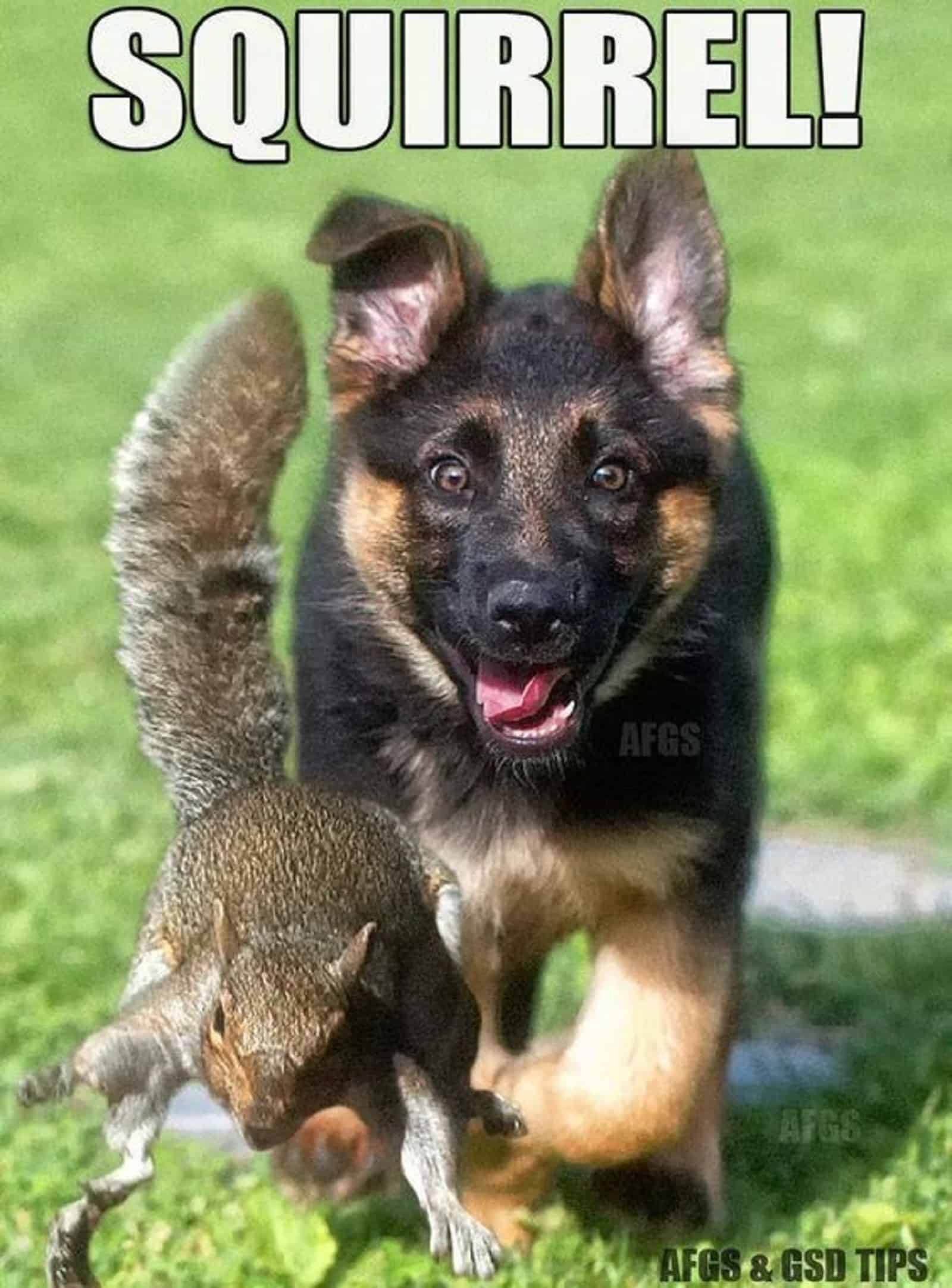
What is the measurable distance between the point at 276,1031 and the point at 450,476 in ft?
3.47

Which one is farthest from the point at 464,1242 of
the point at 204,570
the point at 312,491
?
the point at 312,491

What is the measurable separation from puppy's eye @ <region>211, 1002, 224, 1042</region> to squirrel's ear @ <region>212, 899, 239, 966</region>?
66 mm

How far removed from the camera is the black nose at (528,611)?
3699mm

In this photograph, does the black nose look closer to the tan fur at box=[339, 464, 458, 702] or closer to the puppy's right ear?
the tan fur at box=[339, 464, 458, 702]

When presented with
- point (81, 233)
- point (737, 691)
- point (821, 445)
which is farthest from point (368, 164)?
point (737, 691)

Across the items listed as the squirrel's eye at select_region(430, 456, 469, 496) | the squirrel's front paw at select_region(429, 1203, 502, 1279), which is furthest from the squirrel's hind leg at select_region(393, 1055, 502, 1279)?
the squirrel's eye at select_region(430, 456, 469, 496)

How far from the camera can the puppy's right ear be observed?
4.12 meters

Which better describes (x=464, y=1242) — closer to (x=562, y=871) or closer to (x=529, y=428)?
(x=562, y=871)

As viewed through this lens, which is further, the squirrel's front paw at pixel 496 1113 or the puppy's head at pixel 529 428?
the puppy's head at pixel 529 428

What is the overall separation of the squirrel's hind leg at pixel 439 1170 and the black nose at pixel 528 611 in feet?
1.97

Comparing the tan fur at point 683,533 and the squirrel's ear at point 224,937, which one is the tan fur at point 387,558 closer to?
the tan fur at point 683,533

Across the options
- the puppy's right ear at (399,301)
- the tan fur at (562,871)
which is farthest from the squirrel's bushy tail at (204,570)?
the tan fur at (562,871)

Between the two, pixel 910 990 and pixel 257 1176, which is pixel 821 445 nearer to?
pixel 910 990

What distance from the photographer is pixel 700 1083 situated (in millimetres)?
4434
